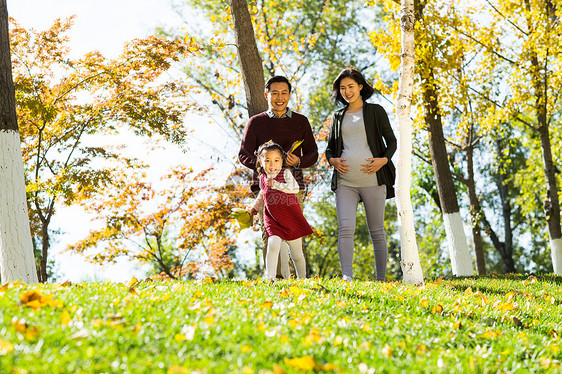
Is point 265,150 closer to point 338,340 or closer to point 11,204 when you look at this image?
point 338,340

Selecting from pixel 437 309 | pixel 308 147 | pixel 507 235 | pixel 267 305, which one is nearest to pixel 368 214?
pixel 308 147

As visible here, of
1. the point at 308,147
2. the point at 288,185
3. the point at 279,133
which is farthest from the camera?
the point at 308,147

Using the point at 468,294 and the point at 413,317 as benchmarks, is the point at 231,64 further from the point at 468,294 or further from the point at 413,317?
the point at 413,317

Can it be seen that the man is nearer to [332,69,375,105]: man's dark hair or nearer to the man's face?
the man's face

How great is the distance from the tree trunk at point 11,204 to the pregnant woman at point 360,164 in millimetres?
3955

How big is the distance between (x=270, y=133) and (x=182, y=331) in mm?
3564

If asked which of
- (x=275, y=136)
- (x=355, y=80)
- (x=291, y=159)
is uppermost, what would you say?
(x=355, y=80)

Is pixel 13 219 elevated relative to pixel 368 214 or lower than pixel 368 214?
Result: elevated

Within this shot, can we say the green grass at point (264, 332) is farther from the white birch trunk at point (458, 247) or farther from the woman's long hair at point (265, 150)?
the white birch trunk at point (458, 247)

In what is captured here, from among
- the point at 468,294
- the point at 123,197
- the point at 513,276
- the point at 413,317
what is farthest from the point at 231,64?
the point at 413,317

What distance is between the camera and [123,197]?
13258mm

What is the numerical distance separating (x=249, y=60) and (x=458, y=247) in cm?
565

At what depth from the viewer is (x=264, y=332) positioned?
112 inches

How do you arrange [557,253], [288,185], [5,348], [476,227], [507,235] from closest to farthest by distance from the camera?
[5,348]
[288,185]
[557,253]
[476,227]
[507,235]
